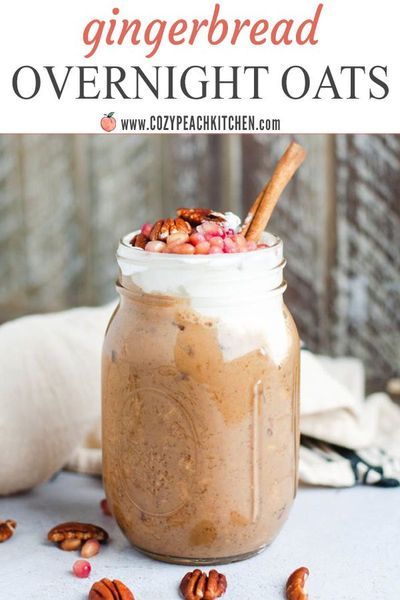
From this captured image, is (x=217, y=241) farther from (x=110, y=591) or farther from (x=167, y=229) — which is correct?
(x=110, y=591)

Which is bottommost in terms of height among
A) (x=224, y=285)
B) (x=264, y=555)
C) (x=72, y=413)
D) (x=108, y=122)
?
(x=264, y=555)

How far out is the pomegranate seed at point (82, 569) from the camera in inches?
42.1

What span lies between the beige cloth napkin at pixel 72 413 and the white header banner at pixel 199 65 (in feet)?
1.03

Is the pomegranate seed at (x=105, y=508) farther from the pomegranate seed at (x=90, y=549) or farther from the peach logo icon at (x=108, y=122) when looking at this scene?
the peach logo icon at (x=108, y=122)

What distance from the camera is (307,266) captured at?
6.63 ft

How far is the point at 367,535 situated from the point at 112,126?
0.57 metres

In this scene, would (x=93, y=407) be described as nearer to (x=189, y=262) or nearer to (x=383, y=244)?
(x=189, y=262)

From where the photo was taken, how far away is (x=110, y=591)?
1010 mm

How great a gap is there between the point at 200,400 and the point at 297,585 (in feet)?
0.70

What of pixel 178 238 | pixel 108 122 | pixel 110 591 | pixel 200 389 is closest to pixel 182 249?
pixel 178 238

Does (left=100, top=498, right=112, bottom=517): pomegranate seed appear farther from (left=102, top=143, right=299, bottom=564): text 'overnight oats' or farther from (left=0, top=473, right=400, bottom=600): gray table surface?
(left=102, top=143, right=299, bottom=564): text 'overnight oats'

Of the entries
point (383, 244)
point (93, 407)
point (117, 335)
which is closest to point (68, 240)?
point (383, 244)

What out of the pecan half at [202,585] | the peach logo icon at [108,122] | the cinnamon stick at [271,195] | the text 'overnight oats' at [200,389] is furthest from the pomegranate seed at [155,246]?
the pecan half at [202,585]

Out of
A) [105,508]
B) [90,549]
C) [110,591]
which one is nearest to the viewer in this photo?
[110,591]
